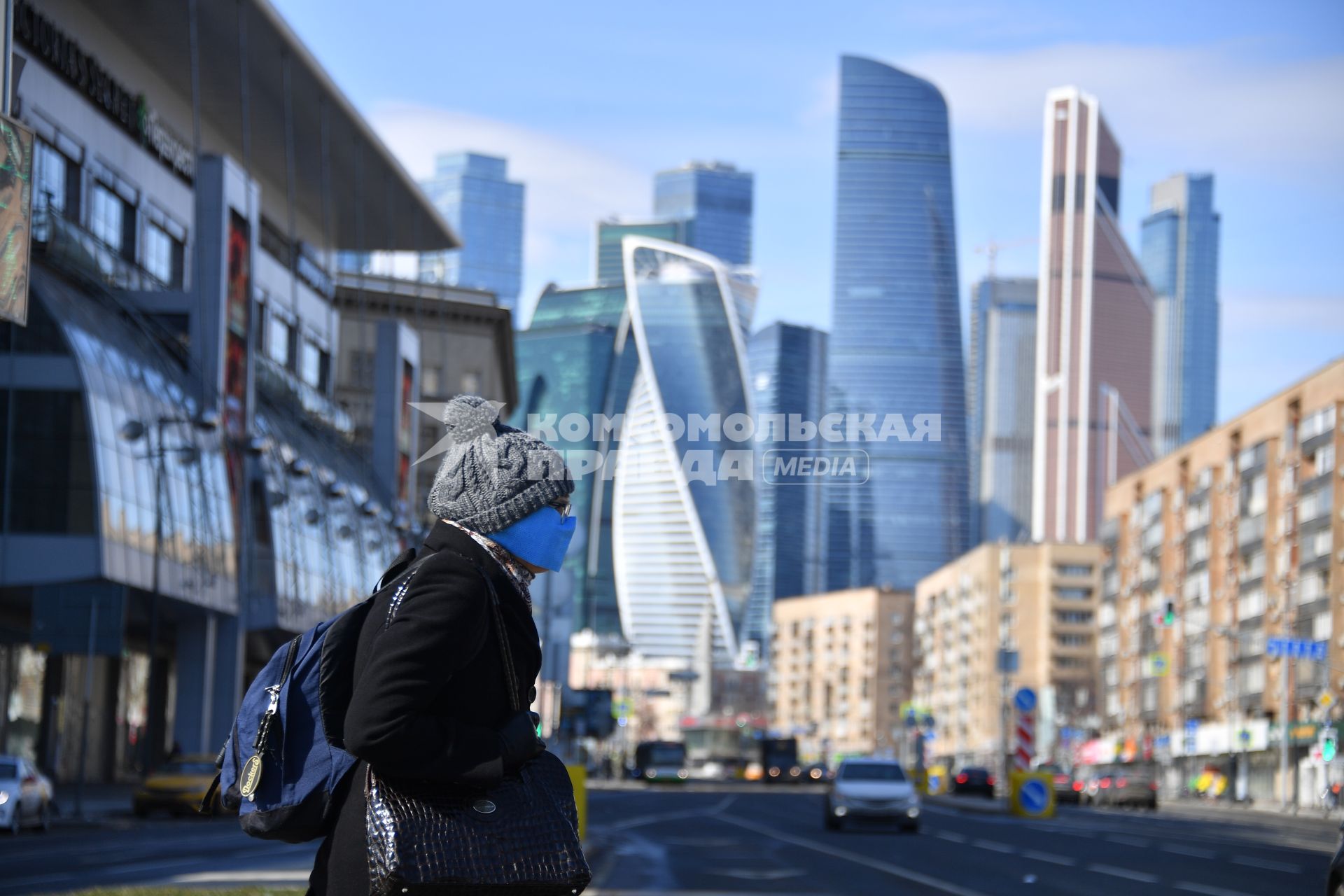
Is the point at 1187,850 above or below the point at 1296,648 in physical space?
below

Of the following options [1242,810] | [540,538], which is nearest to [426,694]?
[540,538]

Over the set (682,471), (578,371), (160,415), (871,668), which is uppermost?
(578,371)

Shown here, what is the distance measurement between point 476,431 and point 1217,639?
348ft

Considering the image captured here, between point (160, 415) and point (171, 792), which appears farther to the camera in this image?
point (160, 415)

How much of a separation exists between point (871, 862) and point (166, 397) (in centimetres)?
3008

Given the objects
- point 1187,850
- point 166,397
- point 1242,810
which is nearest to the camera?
point 1187,850

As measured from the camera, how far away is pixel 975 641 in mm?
164875

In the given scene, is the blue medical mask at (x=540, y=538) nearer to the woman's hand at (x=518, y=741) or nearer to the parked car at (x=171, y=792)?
the woman's hand at (x=518, y=741)

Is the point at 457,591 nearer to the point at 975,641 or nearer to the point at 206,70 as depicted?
the point at 206,70

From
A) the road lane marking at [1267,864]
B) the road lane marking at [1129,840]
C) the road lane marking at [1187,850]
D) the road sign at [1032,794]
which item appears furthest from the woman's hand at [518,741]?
the road sign at [1032,794]

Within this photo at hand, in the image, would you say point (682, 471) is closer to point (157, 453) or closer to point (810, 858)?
point (157, 453)

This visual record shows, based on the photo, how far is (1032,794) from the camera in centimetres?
4625

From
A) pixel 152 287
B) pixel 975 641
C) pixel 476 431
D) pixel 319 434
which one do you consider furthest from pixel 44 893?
pixel 975 641

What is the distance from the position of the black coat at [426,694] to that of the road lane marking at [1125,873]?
1718cm
